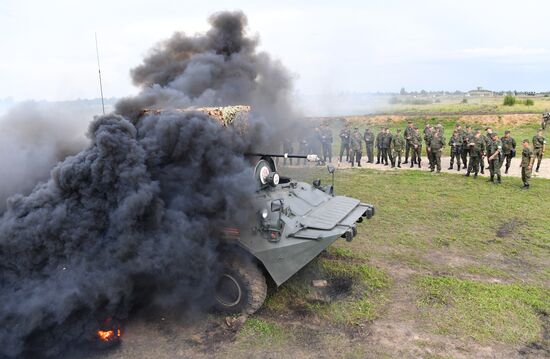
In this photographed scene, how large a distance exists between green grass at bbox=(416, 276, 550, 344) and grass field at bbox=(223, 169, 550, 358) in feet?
0.04

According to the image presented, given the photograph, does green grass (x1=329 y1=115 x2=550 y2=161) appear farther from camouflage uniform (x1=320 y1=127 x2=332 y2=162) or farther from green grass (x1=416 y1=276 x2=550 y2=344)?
green grass (x1=416 y1=276 x2=550 y2=344)

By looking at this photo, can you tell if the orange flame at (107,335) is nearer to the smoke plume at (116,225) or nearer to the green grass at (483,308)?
the smoke plume at (116,225)

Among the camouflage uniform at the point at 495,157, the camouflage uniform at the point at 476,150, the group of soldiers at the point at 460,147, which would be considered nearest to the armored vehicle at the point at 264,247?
the camouflage uniform at the point at 495,157

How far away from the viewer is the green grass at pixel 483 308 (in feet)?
19.8

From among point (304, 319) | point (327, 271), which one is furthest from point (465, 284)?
point (304, 319)

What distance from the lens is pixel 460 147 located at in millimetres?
16641

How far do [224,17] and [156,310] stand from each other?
248 inches

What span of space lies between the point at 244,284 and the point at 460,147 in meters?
12.6

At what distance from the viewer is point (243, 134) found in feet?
24.0

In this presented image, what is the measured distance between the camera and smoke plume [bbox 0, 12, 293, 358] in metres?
5.41

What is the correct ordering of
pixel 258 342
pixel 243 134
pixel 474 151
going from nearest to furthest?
1. pixel 258 342
2. pixel 243 134
3. pixel 474 151

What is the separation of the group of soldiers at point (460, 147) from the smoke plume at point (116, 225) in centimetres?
1046

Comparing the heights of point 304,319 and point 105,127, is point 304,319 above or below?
below

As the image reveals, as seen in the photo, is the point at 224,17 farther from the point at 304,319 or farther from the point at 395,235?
the point at 304,319
